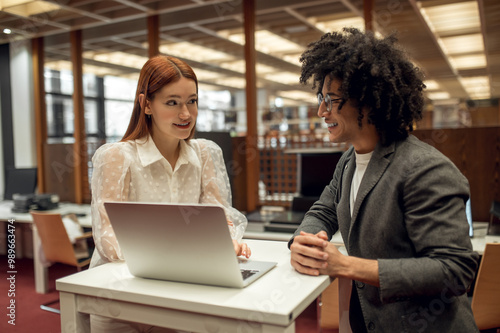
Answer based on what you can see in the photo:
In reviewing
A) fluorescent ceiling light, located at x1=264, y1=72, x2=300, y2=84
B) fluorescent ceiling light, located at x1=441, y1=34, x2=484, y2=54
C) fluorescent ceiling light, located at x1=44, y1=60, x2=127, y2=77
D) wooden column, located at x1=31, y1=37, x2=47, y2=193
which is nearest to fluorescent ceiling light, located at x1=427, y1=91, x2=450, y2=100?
fluorescent ceiling light, located at x1=264, y1=72, x2=300, y2=84

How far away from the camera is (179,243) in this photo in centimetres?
100

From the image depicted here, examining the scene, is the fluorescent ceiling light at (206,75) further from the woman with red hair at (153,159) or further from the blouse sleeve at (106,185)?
the blouse sleeve at (106,185)

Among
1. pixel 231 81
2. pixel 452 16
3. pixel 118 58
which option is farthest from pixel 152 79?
pixel 231 81

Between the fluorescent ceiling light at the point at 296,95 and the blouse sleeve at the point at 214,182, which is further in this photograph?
the fluorescent ceiling light at the point at 296,95

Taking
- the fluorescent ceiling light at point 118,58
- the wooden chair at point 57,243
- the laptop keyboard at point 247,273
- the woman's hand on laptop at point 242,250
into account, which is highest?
the fluorescent ceiling light at point 118,58

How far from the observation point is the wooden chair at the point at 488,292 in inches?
76.0

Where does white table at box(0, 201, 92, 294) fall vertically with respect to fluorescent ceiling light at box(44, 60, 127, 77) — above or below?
below

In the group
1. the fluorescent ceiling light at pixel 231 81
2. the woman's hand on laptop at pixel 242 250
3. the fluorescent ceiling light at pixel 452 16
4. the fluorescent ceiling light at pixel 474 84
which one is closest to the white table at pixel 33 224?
the woman's hand on laptop at pixel 242 250

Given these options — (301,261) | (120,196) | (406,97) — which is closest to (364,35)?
(406,97)

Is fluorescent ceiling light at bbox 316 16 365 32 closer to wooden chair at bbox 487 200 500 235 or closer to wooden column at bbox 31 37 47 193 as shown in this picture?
wooden chair at bbox 487 200 500 235

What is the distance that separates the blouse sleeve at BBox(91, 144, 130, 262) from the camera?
4.52ft

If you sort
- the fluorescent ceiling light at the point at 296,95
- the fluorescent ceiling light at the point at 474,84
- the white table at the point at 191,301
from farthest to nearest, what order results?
the fluorescent ceiling light at the point at 296,95 < the fluorescent ceiling light at the point at 474,84 < the white table at the point at 191,301

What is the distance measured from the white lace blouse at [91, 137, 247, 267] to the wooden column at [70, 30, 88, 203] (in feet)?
11.4

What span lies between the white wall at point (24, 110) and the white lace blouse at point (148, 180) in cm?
403
